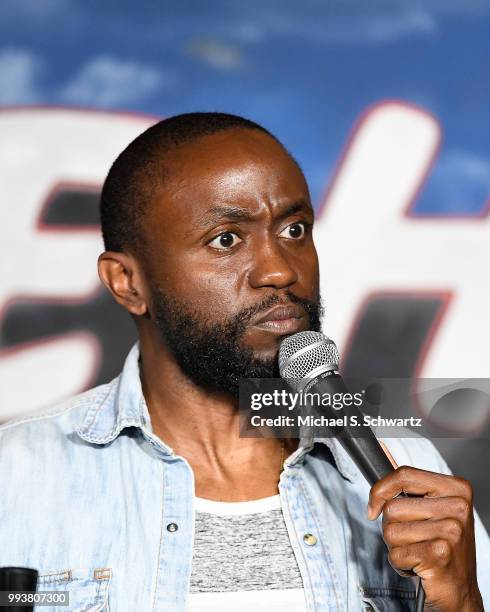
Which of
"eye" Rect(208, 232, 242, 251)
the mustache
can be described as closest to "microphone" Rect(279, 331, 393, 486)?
the mustache

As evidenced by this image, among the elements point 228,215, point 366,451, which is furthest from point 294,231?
point 366,451

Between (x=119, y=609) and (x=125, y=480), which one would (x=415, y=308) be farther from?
(x=119, y=609)

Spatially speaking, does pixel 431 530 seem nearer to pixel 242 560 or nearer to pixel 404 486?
pixel 404 486

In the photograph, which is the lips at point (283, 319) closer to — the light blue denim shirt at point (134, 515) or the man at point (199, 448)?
the man at point (199, 448)

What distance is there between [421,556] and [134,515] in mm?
535

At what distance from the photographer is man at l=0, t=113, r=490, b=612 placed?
141 centimetres

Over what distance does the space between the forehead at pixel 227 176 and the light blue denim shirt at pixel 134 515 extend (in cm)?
34

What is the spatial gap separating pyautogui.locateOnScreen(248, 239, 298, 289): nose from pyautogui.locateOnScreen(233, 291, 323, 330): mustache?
2 centimetres

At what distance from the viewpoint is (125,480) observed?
1513 mm

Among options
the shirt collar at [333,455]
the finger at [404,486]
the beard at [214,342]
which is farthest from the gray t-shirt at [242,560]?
the finger at [404,486]

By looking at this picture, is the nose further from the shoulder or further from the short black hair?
the shoulder

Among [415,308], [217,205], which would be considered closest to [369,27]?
[415,308]

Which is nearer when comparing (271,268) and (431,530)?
(431,530)

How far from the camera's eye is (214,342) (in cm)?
155
